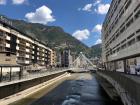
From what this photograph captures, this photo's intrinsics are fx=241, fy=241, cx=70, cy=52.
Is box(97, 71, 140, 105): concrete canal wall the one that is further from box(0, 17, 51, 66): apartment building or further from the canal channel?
box(0, 17, 51, 66): apartment building

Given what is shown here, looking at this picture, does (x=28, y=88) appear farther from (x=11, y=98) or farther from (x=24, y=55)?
(x=24, y=55)

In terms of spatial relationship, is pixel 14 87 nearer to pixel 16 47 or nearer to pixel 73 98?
pixel 73 98

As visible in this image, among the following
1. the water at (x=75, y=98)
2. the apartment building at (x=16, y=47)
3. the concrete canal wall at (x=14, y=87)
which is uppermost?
the apartment building at (x=16, y=47)

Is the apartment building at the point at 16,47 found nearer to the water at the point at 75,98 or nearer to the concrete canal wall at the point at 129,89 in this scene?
the water at the point at 75,98

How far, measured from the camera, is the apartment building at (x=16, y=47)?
82.7 metres

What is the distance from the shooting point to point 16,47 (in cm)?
12025

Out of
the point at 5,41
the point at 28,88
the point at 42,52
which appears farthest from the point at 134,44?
the point at 42,52

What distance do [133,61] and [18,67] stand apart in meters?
43.2

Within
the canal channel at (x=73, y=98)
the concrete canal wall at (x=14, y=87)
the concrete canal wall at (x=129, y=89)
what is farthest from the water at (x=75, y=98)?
the concrete canal wall at (x=129, y=89)

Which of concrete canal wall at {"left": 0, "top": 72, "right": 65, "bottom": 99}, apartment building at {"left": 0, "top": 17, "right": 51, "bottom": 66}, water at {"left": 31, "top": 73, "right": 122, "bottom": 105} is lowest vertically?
water at {"left": 31, "top": 73, "right": 122, "bottom": 105}

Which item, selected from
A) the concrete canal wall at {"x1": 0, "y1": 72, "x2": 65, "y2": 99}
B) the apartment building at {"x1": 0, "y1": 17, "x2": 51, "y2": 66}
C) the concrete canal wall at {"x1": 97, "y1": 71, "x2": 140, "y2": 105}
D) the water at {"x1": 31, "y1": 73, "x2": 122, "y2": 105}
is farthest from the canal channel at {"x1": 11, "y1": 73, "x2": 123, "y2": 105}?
the apartment building at {"x1": 0, "y1": 17, "x2": 51, "y2": 66}

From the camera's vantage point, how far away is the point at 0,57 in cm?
7325

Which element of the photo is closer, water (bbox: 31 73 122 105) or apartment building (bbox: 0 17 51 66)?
water (bbox: 31 73 122 105)

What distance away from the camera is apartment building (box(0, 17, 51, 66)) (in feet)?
271
